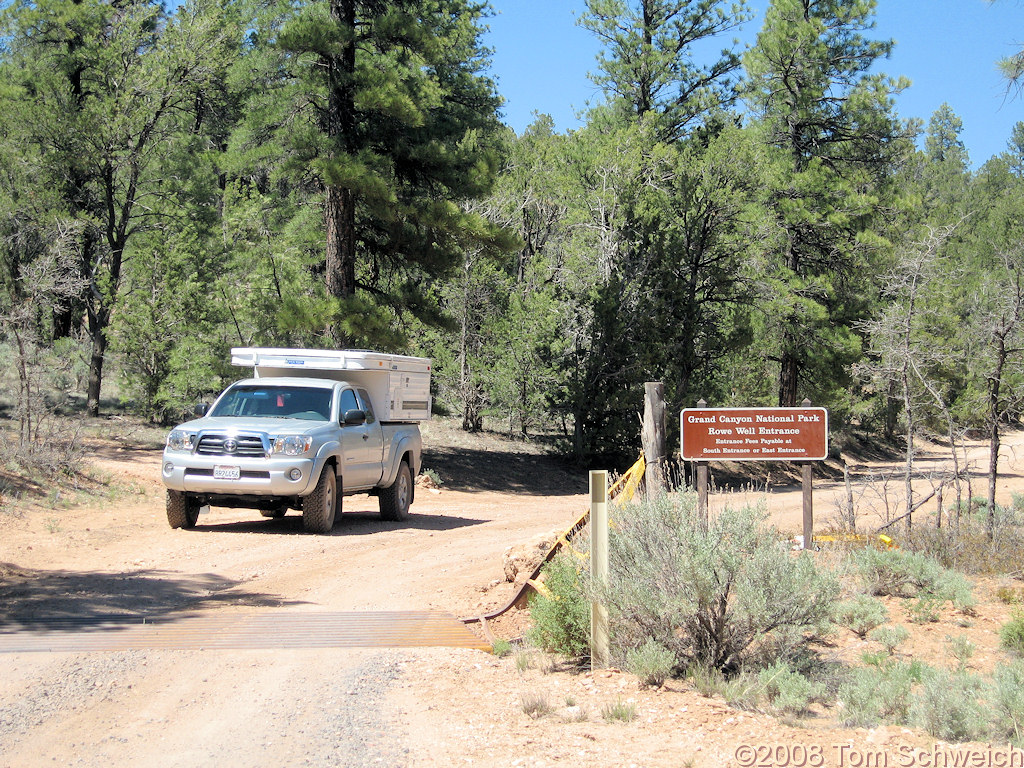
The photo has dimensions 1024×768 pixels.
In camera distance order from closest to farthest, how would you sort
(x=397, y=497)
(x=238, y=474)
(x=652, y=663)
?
(x=652, y=663) < (x=238, y=474) < (x=397, y=497)

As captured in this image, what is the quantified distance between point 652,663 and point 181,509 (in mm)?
8056

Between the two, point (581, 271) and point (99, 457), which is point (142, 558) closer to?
point (99, 457)

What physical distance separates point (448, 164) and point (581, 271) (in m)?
4.75

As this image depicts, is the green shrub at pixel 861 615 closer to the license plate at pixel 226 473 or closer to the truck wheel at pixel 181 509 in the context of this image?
the license plate at pixel 226 473

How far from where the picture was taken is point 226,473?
12.0 meters

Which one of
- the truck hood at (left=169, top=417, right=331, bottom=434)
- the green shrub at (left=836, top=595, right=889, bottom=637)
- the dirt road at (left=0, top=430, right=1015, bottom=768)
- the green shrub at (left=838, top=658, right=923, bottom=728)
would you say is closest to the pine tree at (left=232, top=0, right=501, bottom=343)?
the truck hood at (left=169, top=417, right=331, bottom=434)

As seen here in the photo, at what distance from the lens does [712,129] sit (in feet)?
105

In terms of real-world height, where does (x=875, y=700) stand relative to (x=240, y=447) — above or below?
below

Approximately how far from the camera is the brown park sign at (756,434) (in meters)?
10.6

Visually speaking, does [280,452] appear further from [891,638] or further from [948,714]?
[948,714]

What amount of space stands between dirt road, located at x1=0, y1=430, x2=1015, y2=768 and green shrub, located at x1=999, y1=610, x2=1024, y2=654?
0.48 metres

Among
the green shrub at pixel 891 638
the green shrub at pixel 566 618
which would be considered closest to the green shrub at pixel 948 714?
the green shrub at pixel 566 618

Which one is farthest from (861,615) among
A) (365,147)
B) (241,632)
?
(365,147)

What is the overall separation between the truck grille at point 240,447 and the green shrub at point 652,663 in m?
6.67
